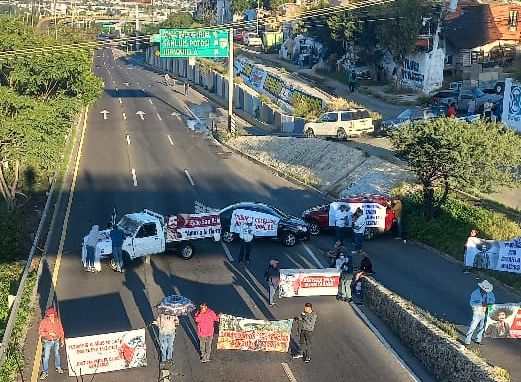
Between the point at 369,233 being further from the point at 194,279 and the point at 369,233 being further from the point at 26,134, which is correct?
the point at 26,134

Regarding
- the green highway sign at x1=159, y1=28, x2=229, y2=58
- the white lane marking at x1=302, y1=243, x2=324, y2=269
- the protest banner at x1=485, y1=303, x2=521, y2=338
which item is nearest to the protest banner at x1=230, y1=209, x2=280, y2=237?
the white lane marking at x1=302, y1=243, x2=324, y2=269

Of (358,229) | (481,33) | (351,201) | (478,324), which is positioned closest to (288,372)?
(478,324)

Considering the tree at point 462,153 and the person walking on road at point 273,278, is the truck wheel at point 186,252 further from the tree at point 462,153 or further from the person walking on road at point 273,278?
the tree at point 462,153

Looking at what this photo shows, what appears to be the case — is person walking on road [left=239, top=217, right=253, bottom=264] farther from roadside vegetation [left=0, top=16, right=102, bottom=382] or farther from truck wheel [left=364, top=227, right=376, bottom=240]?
roadside vegetation [left=0, top=16, right=102, bottom=382]

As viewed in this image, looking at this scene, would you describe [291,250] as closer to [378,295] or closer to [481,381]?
[378,295]

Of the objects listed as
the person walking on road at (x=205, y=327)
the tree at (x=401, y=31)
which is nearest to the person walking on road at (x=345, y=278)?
the person walking on road at (x=205, y=327)

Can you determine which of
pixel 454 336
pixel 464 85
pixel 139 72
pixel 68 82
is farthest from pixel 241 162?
pixel 139 72
